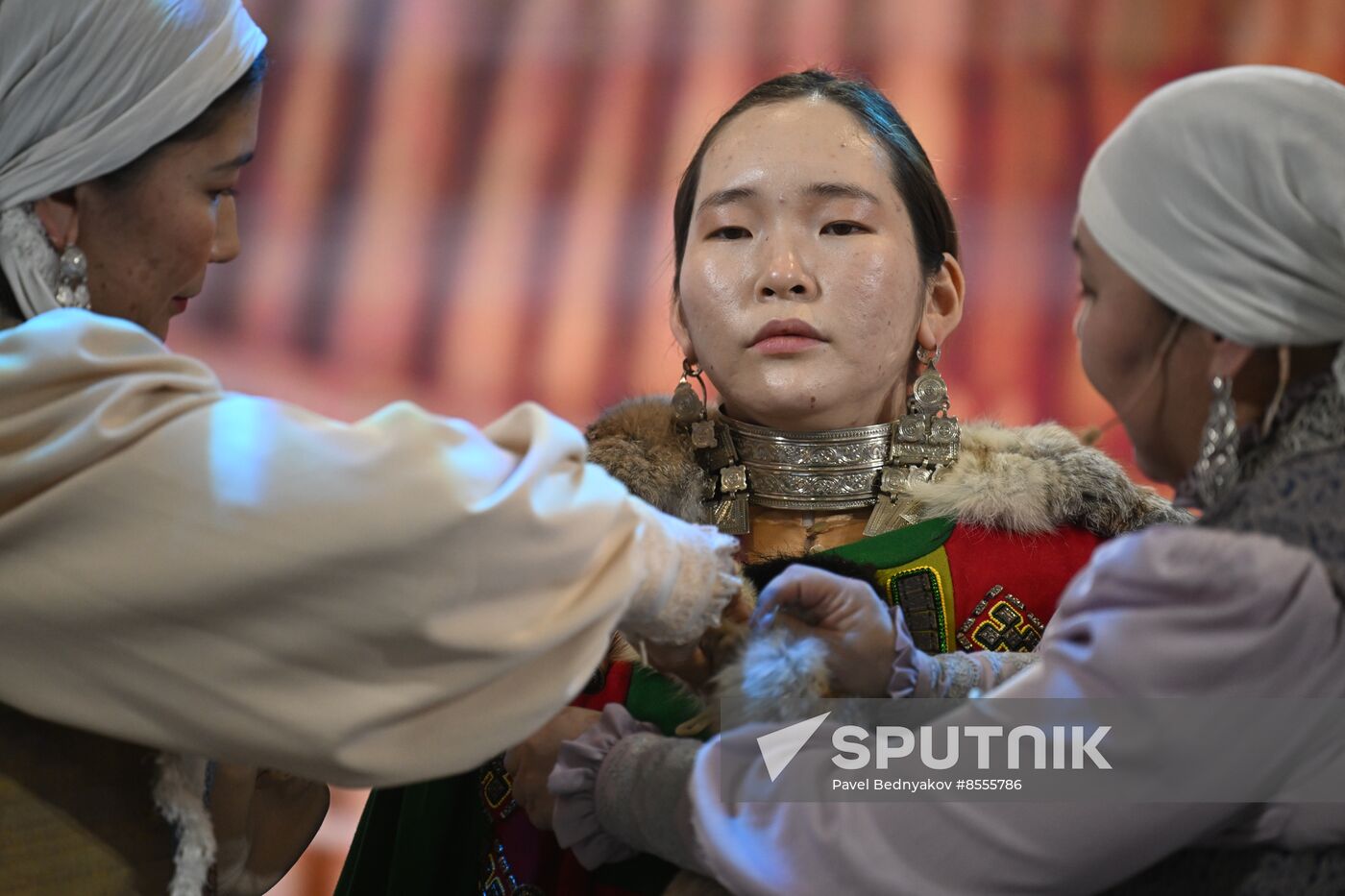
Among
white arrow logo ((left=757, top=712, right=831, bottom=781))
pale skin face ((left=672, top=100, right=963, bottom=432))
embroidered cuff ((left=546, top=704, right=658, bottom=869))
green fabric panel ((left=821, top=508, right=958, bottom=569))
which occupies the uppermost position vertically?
pale skin face ((left=672, top=100, right=963, bottom=432))

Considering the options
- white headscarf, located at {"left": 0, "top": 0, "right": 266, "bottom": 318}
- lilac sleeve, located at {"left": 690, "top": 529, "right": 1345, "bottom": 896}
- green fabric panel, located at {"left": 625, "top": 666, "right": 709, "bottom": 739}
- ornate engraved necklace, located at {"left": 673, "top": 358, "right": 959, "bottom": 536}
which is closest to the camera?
lilac sleeve, located at {"left": 690, "top": 529, "right": 1345, "bottom": 896}

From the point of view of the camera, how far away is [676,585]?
1.56 meters

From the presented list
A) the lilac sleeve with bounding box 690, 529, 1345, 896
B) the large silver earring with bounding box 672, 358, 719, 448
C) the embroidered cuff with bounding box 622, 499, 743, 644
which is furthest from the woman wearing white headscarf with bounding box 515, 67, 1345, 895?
the large silver earring with bounding box 672, 358, 719, 448

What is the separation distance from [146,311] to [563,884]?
898 millimetres

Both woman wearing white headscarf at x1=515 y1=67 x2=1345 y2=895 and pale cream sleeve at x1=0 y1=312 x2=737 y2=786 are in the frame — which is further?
pale cream sleeve at x1=0 y1=312 x2=737 y2=786

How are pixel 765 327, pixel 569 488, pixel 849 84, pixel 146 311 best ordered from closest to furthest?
pixel 569 488 < pixel 146 311 < pixel 765 327 < pixel 849 84

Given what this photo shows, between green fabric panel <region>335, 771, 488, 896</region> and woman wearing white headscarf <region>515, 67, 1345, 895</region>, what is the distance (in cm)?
64

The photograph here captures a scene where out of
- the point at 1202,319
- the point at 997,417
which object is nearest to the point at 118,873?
the point at 1202,319

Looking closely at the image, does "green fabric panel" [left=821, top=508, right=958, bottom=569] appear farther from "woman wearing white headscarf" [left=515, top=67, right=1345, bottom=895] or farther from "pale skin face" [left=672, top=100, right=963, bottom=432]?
"woman wearing white headscarf" [left=515, top=67, right=1345, bottom=895]

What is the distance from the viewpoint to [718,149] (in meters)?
2.13

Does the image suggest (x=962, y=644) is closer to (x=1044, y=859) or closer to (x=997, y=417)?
(x=997, y=417)

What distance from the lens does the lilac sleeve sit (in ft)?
4.04

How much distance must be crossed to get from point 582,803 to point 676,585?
0.33 m

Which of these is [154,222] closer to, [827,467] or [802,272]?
[802,272]
